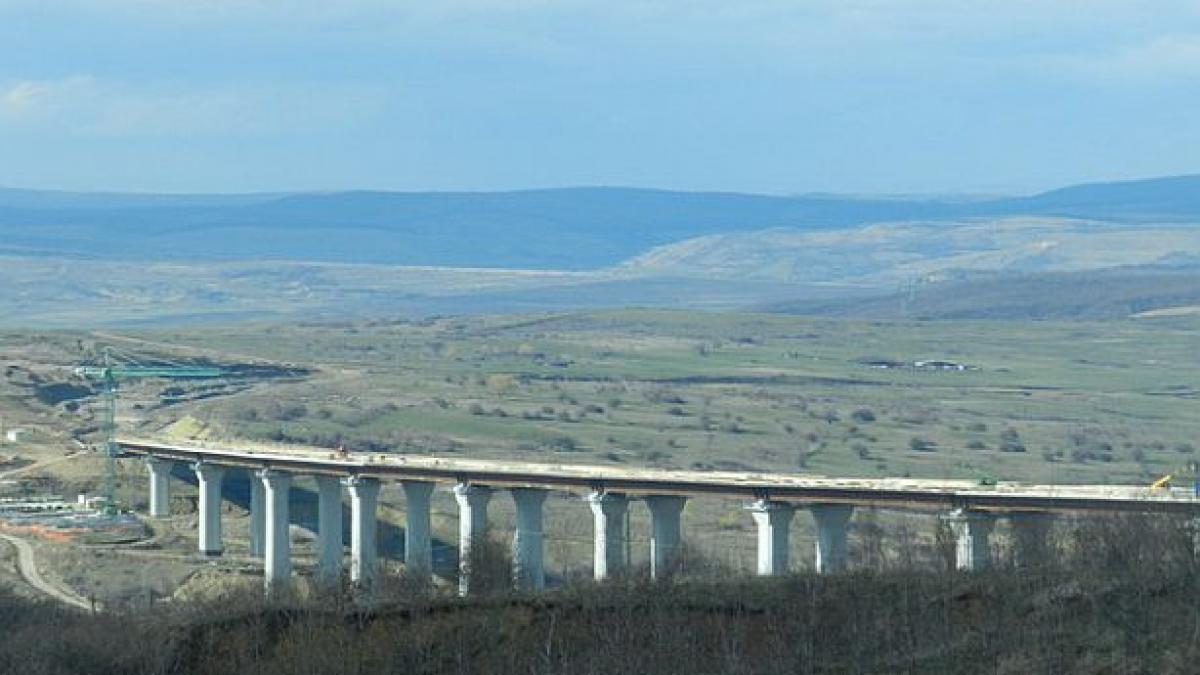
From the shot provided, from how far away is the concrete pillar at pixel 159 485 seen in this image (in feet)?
360

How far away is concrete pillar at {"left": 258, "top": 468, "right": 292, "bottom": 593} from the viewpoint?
302 feet

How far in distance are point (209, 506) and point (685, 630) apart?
58.5 m

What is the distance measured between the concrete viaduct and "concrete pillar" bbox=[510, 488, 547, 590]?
7 centimetres

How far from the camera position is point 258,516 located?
339ft

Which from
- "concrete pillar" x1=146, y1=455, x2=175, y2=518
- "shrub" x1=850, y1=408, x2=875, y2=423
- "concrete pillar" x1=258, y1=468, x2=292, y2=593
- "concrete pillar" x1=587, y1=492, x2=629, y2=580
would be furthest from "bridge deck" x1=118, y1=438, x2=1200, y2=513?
"shrub" x1=850, y1=408, x2=875, y2=423

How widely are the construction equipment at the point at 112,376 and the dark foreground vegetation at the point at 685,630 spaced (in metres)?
60.1

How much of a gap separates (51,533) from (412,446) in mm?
32256

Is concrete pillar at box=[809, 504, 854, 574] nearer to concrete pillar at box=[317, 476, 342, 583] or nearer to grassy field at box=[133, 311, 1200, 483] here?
concrete pillar at box=[317, 476, 342, 583]

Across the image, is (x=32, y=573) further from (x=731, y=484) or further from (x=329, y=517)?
(x=731, y=484)

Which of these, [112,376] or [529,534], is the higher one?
[112,376]

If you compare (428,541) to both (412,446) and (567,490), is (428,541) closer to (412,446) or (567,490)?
(567,490)

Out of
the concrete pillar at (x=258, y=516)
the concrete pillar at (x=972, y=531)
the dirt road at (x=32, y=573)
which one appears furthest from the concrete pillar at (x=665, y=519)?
the concrete pillar at (x=258, y=516)

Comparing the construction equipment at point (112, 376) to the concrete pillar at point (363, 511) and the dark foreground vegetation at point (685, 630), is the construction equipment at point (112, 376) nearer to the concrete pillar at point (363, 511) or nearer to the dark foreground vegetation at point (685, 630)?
the concrete pillar at point (363, 511)

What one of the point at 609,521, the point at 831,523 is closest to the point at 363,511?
the point at 609,521
